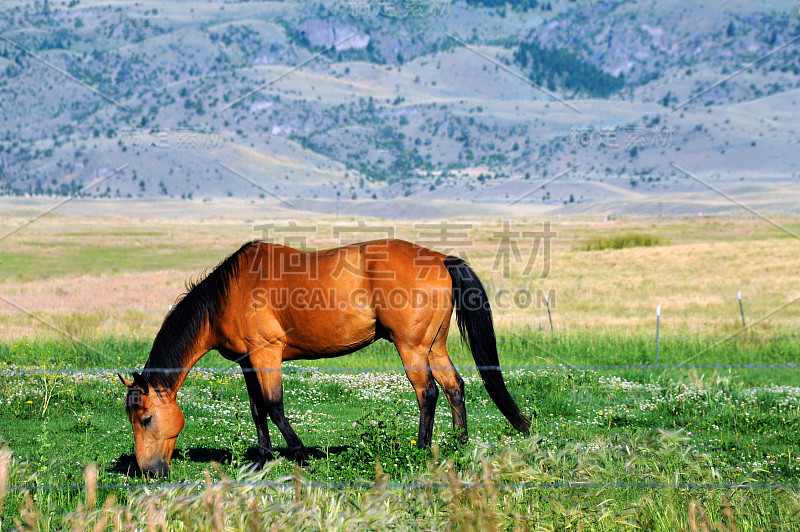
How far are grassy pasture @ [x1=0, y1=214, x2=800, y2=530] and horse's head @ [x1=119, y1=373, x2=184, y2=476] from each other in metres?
0.27

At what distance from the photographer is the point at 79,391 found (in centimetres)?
1148

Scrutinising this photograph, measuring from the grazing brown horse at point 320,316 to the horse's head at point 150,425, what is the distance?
14.3 inches

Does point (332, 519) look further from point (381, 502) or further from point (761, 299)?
point (761, 299)

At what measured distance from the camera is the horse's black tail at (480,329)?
28.5 ft

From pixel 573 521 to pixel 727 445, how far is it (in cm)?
460

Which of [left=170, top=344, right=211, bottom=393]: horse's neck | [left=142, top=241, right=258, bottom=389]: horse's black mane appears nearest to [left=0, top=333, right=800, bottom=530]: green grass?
[left=170, top=344, right=211, bottom=393]: horse's neck

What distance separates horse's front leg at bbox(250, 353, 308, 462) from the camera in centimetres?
805

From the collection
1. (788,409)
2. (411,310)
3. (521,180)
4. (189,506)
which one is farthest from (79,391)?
(521,180)

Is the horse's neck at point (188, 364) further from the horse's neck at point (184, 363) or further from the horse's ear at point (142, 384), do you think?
the horse's ear at point (142, 384)

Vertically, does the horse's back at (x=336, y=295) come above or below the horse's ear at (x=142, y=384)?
above

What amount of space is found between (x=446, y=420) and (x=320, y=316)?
2823mm

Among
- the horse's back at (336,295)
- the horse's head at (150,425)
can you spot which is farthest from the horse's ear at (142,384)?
the horse's back at (336,295)

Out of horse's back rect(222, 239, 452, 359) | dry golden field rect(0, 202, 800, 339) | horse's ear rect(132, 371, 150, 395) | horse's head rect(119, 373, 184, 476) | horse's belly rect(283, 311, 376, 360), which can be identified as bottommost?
dry golden field rect(0, 202, 800, 339)

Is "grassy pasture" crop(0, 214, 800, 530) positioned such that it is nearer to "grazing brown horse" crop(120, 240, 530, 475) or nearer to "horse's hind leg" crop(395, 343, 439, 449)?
"horse's hind leg" crop(395, 343, 439, 449)
